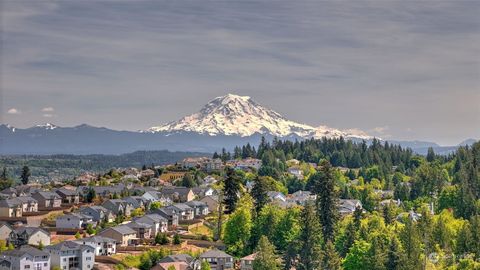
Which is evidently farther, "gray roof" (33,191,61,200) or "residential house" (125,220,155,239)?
"gray roof" (33,191,61,200)

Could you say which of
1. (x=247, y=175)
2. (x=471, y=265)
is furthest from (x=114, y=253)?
(x=247, y=175)

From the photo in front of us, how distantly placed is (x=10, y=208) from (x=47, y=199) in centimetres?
823

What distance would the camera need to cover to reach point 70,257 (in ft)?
255

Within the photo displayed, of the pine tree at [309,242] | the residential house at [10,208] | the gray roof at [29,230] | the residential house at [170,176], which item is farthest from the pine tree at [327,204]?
the residential house at [170,176]

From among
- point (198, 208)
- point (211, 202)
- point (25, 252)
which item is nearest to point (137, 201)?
point (198, 208)

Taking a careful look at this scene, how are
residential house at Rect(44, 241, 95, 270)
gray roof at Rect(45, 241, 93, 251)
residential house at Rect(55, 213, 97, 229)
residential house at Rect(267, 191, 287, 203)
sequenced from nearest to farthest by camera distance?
residential house at Rect(44, 241, 95, 270), gray roof at Rect(45, 241, 93, 251), residential house at Rect(55, 213, 97, 229), residential house at Rect(267, 191, 287, 203)

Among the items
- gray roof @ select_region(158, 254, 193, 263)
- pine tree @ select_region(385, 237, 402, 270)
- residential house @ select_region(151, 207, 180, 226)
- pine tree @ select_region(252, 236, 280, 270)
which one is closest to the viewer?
pine tree @ select_region(385, 237, 402, 270)

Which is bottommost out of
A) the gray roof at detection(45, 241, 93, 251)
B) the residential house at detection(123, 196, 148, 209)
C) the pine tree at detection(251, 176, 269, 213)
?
the gray roof at detection(45, 241, 93, 251)

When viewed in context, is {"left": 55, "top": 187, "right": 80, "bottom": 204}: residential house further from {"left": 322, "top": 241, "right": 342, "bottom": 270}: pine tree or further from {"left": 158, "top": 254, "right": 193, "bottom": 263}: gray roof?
{"left": 322, "top": 241, "right": 342, "bottom": 270}: pine tree

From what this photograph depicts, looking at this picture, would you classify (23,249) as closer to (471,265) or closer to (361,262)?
(361,262)

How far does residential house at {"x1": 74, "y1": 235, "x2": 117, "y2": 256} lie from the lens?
81.3m

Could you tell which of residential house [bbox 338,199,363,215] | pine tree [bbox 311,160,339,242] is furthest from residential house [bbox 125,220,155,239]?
residential house [bbox 338,199,363,215]

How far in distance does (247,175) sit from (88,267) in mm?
70414

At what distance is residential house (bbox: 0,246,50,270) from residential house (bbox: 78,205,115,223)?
68.1ft
